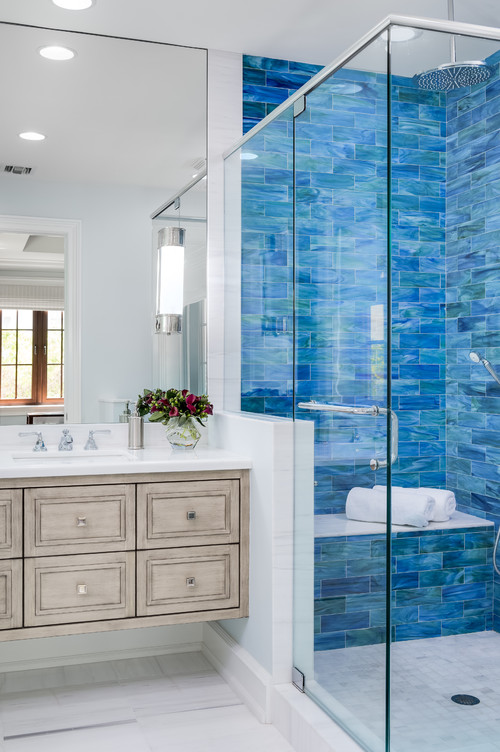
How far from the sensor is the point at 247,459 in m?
2.81

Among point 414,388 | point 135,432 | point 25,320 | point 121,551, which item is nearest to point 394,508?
point 414,388

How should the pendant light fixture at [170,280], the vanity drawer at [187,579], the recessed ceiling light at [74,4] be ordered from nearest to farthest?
the vanity drawer at [187,579] → the recessed ceiling light at [74,4] → the pendant light fixture at [170,280]

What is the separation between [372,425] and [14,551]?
4.10ft

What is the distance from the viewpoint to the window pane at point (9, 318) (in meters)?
3.06

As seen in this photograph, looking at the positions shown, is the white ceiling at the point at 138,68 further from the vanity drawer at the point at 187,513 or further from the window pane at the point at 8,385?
the vanity drawer at the point at 187,513

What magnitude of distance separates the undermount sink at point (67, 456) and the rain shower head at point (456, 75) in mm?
1660

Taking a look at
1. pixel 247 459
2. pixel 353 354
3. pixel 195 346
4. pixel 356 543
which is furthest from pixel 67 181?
pixel 356 543

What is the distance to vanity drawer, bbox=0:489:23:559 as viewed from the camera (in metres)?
2.50

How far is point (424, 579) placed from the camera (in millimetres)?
2125

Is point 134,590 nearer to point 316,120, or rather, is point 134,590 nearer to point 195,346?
point 195,346

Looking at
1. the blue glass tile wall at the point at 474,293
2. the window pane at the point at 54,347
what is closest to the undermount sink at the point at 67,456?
the window pane at the point at 54,347

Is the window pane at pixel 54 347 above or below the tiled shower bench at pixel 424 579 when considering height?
above

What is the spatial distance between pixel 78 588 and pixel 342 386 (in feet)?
3.68

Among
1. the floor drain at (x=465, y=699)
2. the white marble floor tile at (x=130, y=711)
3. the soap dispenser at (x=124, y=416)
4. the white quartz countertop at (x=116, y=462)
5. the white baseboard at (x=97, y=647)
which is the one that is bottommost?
the white marble floor tile at (x=130, y=711)
